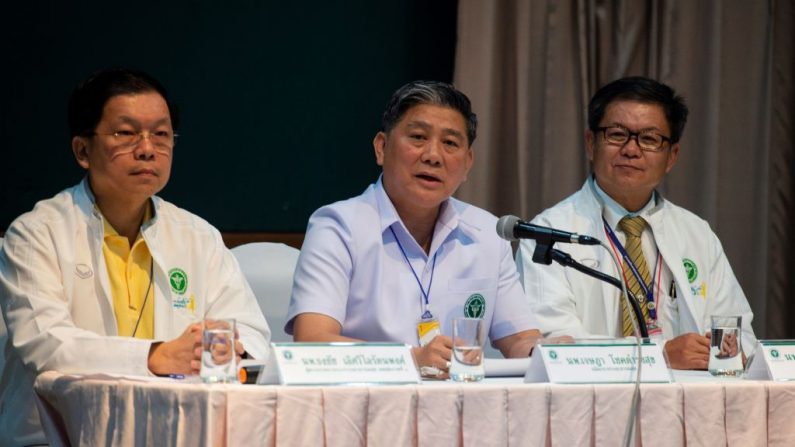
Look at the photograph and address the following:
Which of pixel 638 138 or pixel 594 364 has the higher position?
pixel 638 138

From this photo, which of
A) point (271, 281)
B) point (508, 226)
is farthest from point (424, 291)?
point (271, 281)

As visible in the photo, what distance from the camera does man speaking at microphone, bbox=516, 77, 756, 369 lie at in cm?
344

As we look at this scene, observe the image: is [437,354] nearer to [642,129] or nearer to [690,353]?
[690,353]

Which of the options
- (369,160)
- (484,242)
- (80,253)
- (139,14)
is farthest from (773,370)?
(139,14)

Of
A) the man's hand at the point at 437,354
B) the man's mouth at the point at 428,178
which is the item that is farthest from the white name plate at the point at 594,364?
the man's mouth at the point at 428,178

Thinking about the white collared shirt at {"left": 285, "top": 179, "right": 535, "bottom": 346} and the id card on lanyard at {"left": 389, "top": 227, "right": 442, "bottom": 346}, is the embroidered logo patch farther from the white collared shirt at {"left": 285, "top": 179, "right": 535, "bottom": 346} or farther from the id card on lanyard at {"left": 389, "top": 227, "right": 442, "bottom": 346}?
the id card on lanyard at {"left": 389, "top": 227, "right": 442, "bottom": 346}

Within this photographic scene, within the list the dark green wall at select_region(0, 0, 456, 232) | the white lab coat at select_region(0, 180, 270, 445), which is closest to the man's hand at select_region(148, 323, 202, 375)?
the white lab coat at select_region(0, 180, 270, 445)

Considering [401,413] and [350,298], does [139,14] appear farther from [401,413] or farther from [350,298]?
[401,413]

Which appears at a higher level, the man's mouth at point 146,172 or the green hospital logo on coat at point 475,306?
the man's mouth at point 146,172

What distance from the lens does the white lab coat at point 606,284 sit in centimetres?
340

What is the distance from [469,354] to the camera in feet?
7.18

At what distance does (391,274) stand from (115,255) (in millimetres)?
750

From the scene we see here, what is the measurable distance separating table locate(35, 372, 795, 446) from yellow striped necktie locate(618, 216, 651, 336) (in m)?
1.11

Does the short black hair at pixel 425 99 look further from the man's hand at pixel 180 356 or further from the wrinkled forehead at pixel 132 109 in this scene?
the man's hand at pixel 180 356
